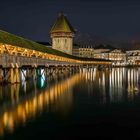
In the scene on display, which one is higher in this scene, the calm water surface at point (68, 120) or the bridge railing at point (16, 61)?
the bridge railing at point (16, 61)

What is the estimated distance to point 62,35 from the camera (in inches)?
6442

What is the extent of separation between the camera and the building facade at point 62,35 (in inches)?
6368

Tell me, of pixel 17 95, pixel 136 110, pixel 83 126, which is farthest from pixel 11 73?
pixel 83 126

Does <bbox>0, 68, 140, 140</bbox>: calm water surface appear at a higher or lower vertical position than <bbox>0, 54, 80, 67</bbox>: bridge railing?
lower

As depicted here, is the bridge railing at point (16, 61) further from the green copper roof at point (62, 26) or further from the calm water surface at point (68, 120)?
the green copper roof at point (62, 26)

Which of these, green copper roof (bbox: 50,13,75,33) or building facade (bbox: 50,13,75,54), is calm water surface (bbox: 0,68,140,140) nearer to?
building facade (bbox: 50,13,75,54)

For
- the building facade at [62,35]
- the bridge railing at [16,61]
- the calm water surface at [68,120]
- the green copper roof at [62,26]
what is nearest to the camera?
the calm water surface at [68,120]

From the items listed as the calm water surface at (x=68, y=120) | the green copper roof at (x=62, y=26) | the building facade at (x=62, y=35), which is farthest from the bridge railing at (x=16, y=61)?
the green copper roof at (x=62, y=26)

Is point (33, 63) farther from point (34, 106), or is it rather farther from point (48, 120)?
point (48, 120)

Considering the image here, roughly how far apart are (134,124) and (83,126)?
2.16 metres

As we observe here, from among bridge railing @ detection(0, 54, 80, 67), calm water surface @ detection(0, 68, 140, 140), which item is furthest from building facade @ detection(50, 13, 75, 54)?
calm water surface @ detection(0, 68, 140, 140)

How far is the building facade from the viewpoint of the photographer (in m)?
162

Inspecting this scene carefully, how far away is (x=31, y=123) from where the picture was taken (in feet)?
42.7

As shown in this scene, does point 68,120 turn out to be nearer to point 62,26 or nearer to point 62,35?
point 62,35
